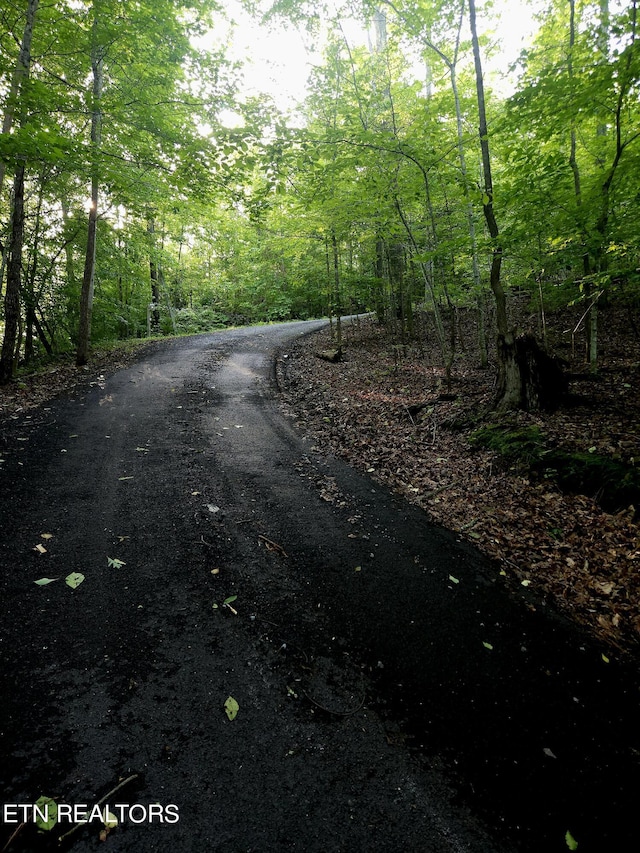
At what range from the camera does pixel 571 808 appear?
7.16 ft

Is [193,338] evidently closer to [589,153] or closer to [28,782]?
[589,153]

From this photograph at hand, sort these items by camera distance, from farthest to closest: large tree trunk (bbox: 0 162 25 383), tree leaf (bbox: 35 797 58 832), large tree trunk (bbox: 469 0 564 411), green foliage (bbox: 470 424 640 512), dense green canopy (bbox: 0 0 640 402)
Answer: large tree trunk (bbox: 0 162 25 383)
large tree trunk (bbox: 469 0 564 411)
dense green canopy (bbox: 0 0 640 402)
green foliage (bbox: 470 424 640 512)
tree leaf (bbox: 35 797 58 832)

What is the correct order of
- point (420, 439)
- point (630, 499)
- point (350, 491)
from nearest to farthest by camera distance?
1. point (630, 499)
2. point (350, 491)
3. point (420, 439)

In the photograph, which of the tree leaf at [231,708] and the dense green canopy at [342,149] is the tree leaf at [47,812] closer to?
the tree leaf at [231,708]

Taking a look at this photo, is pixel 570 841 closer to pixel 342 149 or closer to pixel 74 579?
pixel 74 579

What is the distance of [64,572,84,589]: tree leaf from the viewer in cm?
354

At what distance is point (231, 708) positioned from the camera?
260cm

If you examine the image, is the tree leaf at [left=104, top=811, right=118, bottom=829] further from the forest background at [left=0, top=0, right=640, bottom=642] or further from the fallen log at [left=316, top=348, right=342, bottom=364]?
the fallen log at [left=316, top=348, right=342, bottom=364]

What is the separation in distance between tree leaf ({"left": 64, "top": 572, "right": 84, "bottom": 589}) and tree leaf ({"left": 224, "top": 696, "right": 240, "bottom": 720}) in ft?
6.04

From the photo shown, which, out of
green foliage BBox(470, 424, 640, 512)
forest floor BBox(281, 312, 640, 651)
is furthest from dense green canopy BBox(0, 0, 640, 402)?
green foliage BBox(470, 424, 640, 512)

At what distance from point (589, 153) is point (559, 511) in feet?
26.5

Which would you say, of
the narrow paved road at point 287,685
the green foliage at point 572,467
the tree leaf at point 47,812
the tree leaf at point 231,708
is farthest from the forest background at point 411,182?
the tree leaf at point 47,812

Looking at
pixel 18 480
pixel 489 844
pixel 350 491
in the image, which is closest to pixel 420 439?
pixel 350 491

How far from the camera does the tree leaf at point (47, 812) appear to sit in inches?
76.8
